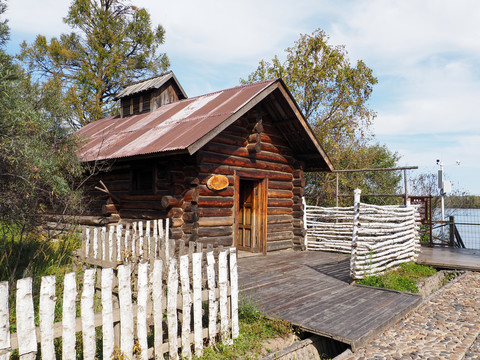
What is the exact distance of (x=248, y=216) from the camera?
12.0 metres

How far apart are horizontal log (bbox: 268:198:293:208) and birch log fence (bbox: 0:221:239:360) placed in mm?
6887

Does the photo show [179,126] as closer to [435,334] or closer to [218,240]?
[218,240]

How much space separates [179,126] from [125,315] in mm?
7200

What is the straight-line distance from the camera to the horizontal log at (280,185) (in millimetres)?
11992

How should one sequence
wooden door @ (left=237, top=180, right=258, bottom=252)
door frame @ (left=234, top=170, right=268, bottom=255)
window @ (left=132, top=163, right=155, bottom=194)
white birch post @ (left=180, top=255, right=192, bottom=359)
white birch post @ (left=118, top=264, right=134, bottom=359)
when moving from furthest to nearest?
1. wooden door @ (left=237, top=180, right=258, bottom=252)
2. door frame @ (left=234, top=170, right=268, bottom=255)
3. window @ (left=132, top=163, right=155, bottom=194)
4. white birch post @ (left=180, top=255, right=192, bottom=359)
5. white birch post @ (left=118, top=264, right=134, bottom=359)

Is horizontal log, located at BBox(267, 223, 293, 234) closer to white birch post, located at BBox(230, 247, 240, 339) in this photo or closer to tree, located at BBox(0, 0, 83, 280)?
tree, located at BBox(0, 0, 83, 280)

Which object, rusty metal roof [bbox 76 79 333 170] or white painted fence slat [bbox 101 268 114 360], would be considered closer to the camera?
white painted fence slat [bbox 101 268 114 360]

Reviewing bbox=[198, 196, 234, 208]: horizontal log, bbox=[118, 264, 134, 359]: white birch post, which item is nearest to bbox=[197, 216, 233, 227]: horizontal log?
bbox=[198, 196, 234, 208]: horizontal log

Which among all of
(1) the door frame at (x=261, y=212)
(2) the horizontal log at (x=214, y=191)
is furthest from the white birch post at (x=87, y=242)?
(1) the door frame at (x=261, y=212)

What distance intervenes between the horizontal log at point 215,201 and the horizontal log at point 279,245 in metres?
2.31

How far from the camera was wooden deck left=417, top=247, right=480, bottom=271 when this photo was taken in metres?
10.3

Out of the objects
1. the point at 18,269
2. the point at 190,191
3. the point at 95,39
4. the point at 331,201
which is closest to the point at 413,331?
the point at 190,191

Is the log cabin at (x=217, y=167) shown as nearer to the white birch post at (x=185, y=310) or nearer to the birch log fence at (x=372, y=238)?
the birch log fence at (x=372, y=238)

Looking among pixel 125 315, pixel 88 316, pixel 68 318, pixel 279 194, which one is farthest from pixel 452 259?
pixel 68 318
